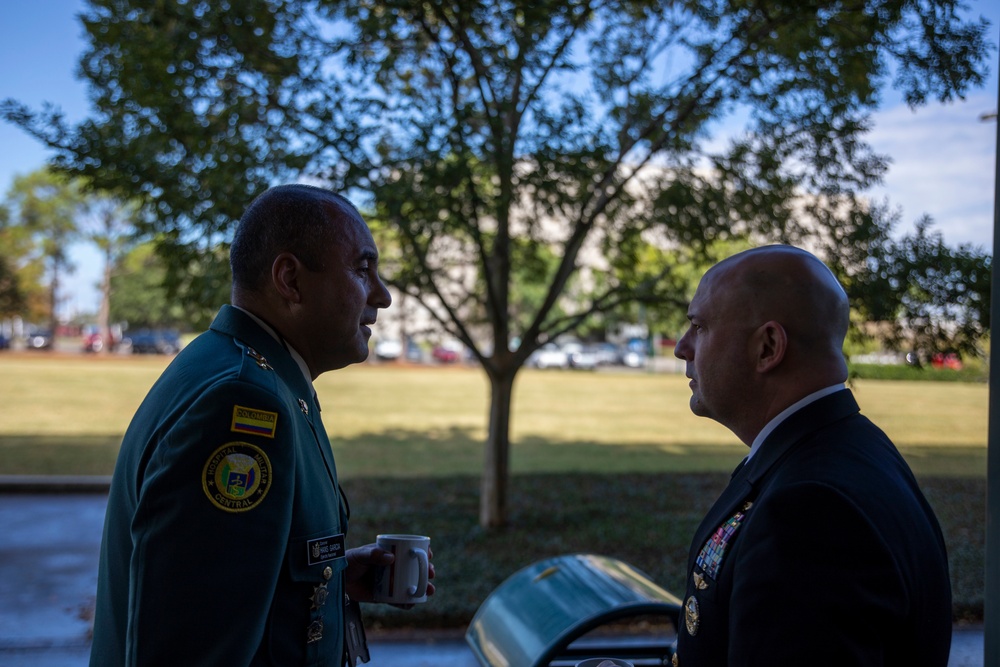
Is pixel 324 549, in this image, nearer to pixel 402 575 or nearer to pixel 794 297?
pixel 402 575

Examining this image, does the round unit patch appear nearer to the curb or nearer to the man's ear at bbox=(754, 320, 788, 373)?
the man's ear at bbox=(754, 320, 788, 373)

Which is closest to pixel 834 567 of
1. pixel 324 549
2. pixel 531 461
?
pixel 324 549

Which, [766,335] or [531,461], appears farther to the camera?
[531,461]

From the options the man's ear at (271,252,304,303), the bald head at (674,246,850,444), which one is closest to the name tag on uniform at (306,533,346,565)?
the man's ear at (271,252,304,303)

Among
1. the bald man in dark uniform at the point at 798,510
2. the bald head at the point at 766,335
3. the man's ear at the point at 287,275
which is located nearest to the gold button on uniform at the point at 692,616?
the bald man in dark uniform at the point at 798,510

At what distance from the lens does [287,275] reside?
199 centimetres

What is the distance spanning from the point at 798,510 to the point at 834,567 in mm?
112

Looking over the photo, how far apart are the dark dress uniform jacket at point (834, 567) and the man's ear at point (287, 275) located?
113 centimetres

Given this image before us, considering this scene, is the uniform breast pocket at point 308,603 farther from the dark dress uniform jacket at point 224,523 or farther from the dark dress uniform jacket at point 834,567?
the dark dress uniform jacket at point 834,567

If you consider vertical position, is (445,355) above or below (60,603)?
above

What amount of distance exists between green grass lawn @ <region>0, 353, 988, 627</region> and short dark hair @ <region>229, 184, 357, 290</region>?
4.52m

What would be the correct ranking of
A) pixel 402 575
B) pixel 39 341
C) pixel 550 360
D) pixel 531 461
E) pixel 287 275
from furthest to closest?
pixel 39 341 < pixel 550 360 < pixel 531 461 < pixel 402 575 < pixel 287 275

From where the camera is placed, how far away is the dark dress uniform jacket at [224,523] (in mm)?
1553

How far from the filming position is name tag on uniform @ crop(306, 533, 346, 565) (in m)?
1.81
